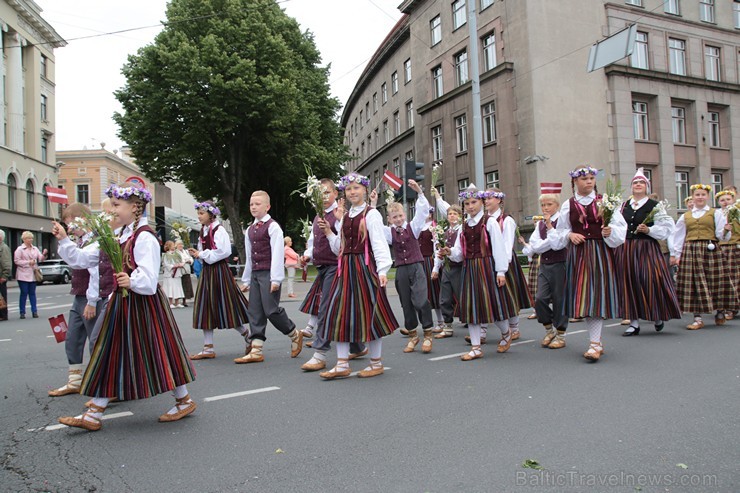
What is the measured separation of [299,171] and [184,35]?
852 centimetres

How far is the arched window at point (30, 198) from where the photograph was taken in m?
42.1

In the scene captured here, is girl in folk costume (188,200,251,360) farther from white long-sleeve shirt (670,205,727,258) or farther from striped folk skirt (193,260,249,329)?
white long-sleeve shirt (670,205,727,258)

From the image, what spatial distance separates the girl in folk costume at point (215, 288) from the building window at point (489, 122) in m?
22.9

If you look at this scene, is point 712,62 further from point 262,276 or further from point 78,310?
point 78,310

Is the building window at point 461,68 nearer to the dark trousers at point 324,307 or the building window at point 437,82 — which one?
the building window at point 437,82

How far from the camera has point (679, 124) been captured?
97.0 ft

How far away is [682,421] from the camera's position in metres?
4.25

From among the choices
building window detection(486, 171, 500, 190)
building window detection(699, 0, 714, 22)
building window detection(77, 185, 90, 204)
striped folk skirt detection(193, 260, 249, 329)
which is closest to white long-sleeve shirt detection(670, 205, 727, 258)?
striped folk skirt detection(193, 260, 249, 329)

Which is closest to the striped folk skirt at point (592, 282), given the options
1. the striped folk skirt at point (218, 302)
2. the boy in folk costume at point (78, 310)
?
the striped folk skirt at point (218, 302)

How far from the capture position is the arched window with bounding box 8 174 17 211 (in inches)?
1566

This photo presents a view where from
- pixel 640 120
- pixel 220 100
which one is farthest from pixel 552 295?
pixel 640 120

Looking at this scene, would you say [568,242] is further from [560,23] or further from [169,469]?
[560,23]

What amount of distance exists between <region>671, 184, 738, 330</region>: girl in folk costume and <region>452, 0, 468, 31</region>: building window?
23623 mm

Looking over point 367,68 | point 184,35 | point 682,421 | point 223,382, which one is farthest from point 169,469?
point 367,68
